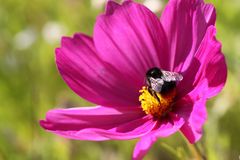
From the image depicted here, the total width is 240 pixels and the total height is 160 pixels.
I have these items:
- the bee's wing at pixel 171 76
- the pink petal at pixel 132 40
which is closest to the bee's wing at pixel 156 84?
the bee's wing at pixel 171 76

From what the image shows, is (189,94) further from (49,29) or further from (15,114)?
(49,29)

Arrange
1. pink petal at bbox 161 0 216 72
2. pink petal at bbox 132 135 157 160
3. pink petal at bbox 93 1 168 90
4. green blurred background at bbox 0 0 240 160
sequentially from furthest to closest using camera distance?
green blurred background at bbox 0 0 240 160, pink petal at bbox 93 1 168 90, pink petal at bbox 161 0 216 72, pink petal at bbox 132 135 157 160

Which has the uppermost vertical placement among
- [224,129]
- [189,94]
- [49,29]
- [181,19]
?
[181,19]

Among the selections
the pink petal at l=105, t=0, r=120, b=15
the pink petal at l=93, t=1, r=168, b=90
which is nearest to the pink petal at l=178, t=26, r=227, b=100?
the pink petal at l=93, t=1, r=168, b=90

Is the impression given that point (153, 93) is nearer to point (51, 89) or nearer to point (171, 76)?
point (171, 76)

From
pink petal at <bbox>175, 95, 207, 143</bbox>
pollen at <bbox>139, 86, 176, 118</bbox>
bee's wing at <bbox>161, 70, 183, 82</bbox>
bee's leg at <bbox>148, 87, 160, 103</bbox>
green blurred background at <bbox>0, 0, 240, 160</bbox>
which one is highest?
bee's wing at <bbox>161, 70, 183, 82</bbox>

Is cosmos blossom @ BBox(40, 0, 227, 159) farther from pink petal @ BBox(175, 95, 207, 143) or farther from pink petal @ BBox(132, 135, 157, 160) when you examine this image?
pink petal @ BBox(132, 135, 157, 160)

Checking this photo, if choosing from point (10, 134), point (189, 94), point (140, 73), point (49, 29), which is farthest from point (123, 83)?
point (49, 29)
